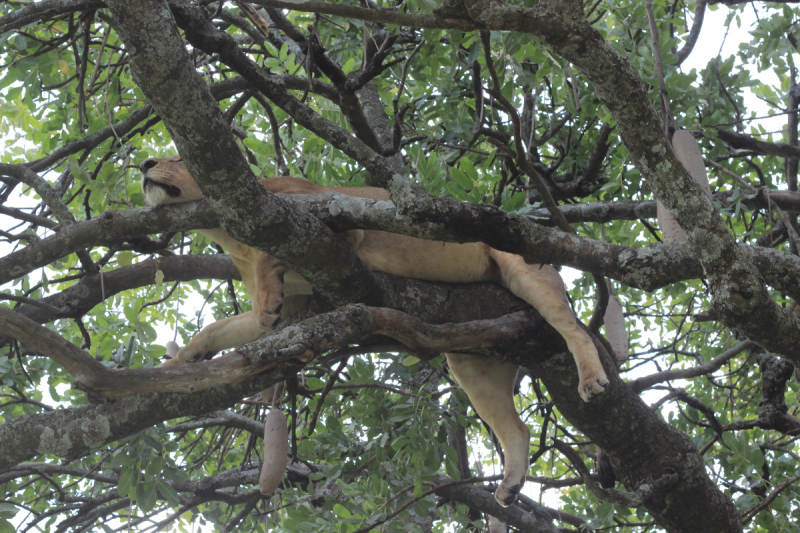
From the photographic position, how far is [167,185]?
3307 millimetres

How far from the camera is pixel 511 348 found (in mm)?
3162

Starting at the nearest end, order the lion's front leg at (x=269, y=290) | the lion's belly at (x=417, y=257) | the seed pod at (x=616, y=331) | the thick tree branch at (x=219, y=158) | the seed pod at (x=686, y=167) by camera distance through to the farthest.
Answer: the thick tree branch at (x=219, y=158) → the seed pod at (x=686, y=167) → the lion's front leg at (x=269, y=290) → the lion's belly at (x=417, y=257) → the seed pod at (x=616, y=331)

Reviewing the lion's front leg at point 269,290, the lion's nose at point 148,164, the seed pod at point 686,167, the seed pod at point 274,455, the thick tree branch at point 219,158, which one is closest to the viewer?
the thick tree branch at point 219,158

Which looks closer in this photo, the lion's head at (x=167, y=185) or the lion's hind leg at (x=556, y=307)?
the lion's hind leg at (x=556, y=307)

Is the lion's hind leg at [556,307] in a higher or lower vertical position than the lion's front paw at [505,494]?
higher

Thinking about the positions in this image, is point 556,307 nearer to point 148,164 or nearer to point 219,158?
point 219,158

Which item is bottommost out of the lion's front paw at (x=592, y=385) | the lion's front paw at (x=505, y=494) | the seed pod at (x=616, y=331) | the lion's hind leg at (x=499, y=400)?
the lion's front paw at (x=505, y=494)

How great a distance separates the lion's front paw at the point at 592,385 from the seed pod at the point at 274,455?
5.09 feet

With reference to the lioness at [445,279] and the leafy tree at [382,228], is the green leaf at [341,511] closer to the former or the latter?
the leafy tree at [382,228]

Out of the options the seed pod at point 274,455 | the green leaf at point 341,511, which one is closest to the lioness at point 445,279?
the seed pod at point 274,455

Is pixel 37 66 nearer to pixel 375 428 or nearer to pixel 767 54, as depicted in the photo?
pixel 375 428

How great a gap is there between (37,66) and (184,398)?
254cm

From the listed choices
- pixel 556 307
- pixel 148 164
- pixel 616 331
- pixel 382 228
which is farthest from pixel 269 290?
pixel 616 331

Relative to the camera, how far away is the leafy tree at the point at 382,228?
2338mm
